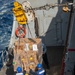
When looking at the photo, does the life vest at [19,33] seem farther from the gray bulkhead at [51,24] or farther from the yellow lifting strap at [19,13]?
the gray bulkhead at [51,24]

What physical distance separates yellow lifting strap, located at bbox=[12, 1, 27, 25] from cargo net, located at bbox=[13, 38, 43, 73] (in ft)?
7.67

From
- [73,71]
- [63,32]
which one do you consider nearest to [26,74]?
[73,71]

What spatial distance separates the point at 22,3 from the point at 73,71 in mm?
7969

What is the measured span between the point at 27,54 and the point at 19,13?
3.50 m

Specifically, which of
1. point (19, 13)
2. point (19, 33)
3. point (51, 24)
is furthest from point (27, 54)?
point (51, 24)

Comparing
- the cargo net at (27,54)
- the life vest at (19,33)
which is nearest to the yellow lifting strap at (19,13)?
the life vest at (19,33)

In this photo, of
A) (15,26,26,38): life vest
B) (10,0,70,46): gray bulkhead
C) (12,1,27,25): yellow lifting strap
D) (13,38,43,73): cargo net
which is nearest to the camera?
(13,38,43,73): cargo net

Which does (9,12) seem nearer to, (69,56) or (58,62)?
(58,62)

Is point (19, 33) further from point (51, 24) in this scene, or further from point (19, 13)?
point (51, 24)

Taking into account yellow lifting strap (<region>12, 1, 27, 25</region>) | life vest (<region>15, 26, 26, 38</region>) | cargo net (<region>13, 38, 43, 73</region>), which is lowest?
cargo net (<region>13, 38, 43, 73</region>)

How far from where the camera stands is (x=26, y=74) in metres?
19.0

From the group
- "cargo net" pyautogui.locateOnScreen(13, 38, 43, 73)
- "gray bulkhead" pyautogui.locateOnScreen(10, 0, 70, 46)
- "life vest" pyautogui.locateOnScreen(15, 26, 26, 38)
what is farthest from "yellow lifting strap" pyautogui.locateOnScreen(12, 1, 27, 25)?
"cargo net" pyautogui.locateOnScreen(13, 38, 43, 73)

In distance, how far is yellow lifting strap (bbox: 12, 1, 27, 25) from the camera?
22131 mm

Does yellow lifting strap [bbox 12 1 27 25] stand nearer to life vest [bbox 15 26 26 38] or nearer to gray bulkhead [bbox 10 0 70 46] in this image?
life vest [bbox 15 26 26 38]
